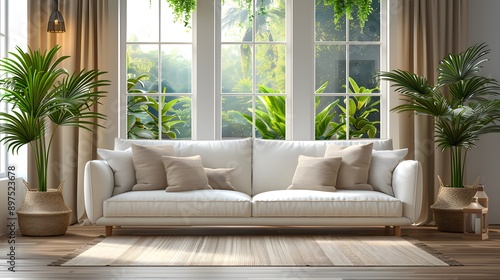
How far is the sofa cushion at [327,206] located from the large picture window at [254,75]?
1.43 metres

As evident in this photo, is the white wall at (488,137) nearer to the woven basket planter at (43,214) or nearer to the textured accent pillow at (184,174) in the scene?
the textured accent pillow at (184,174)

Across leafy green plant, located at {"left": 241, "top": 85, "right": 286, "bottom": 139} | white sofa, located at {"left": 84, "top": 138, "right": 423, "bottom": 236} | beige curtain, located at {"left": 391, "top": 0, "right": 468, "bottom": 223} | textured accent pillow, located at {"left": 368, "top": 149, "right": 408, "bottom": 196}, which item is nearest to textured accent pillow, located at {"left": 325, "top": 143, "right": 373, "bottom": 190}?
textured accent pillow, located at {"left": 368, "top": 149, "right": 408, "bottom": 196}

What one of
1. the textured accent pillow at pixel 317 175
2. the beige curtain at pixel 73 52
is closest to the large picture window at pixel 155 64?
the beige curtain at pixel 73 52

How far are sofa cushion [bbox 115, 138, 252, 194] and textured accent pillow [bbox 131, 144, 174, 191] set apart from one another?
10.3 inches

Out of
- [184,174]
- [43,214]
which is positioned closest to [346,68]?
[184,174]

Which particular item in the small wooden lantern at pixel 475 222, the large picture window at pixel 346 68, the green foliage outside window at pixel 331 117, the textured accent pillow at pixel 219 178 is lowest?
the small wooden lantern at pixel 475 222

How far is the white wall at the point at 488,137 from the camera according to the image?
7.38 meters

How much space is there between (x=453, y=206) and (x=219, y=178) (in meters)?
2.07

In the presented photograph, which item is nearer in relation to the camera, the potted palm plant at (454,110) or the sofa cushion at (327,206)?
the sofa cushion at (327,206)

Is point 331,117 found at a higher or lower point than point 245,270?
higher

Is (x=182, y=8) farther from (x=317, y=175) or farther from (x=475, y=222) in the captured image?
(x=475, y=222)

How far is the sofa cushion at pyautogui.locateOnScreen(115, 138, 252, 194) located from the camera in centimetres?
669

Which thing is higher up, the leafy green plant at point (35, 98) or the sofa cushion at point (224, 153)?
the leafy green plant at point (35, 98)

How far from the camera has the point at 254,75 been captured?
293 inches
